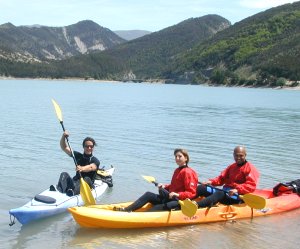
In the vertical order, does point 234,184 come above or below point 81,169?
below

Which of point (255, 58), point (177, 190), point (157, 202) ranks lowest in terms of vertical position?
point (157, 202)

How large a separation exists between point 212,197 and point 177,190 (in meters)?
0.92

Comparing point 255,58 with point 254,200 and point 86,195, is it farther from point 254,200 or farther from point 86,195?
point 86,195

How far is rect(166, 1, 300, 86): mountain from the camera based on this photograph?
5148 inches

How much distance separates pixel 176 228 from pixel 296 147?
15224mm

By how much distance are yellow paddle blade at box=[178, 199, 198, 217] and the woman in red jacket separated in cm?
22

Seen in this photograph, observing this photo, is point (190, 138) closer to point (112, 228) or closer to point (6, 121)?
point (6, 121)

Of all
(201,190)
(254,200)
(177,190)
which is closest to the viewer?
(177,190)

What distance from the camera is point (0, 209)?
447 inches

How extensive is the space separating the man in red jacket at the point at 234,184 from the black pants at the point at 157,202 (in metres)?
0.73

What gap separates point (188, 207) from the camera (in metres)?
9.94

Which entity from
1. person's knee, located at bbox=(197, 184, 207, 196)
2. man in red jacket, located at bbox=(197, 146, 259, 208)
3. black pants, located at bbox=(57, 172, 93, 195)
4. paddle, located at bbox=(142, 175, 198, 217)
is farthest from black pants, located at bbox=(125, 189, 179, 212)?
black pants, located at bbox=(57, 172, 93, 195)

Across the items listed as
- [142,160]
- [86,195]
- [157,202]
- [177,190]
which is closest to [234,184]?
[177,190]

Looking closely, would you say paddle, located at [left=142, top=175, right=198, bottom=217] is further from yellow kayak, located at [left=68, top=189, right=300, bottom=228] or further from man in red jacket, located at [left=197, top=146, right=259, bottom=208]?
man in red jacket, located at [left=197, top=146, right=259, bottom=208]
